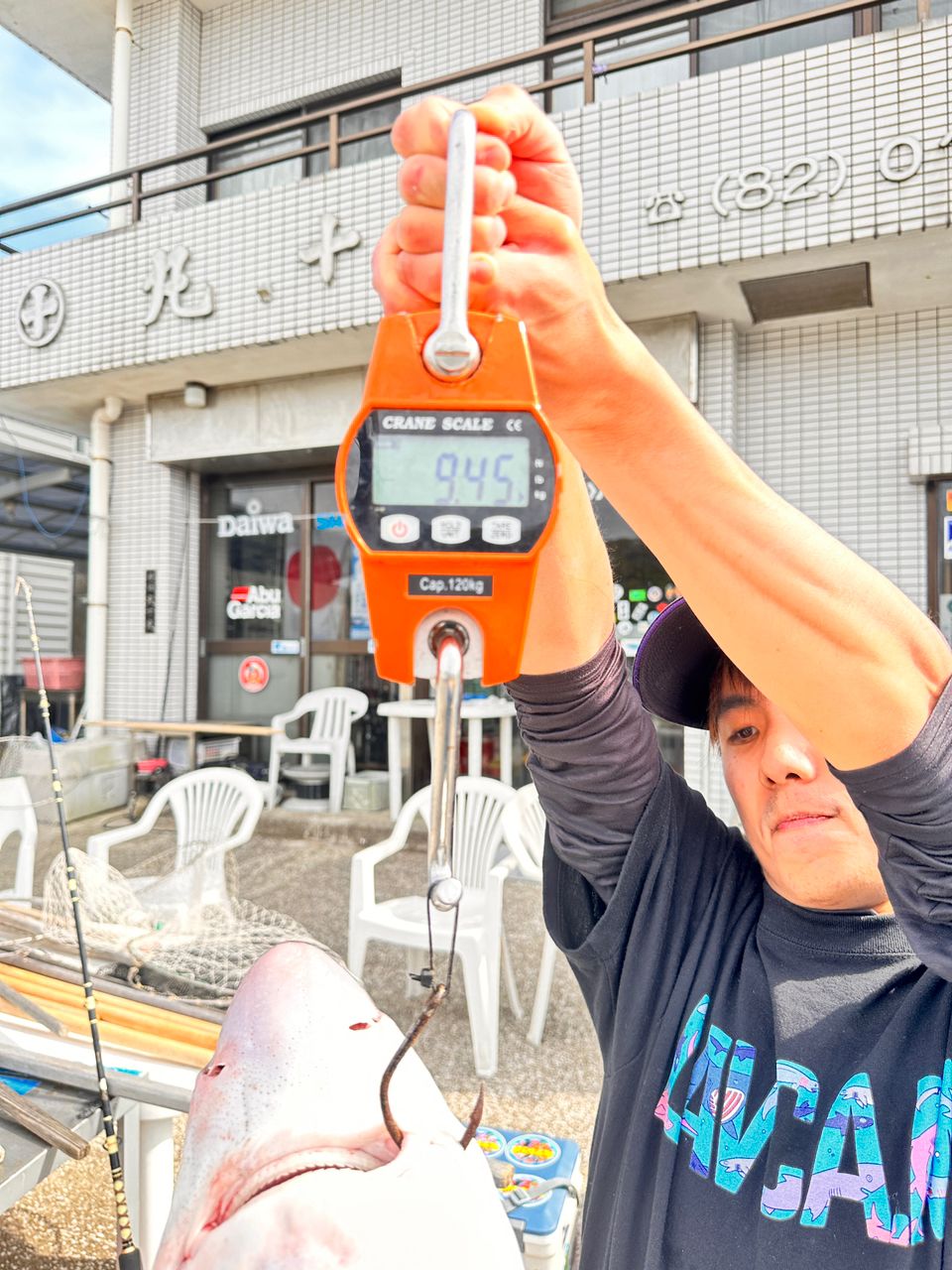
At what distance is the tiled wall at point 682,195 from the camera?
4.77 meters

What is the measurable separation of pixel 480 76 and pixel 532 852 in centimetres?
551

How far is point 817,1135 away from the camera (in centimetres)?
96

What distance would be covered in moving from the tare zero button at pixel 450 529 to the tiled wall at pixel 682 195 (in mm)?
5235

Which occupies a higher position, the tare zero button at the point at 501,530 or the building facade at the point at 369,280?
the building facade at the point at 369,280

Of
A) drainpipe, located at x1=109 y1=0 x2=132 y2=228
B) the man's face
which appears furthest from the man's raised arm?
drainpipe, located at x1=109 y1=0 x2=132 y2=228

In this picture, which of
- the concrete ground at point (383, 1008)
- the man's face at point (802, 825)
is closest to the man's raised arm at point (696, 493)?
the man's face at point (802, 825)

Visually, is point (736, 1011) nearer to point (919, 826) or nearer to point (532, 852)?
point (919, 826)

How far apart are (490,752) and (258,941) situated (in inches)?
174

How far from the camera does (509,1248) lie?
2.28 ft

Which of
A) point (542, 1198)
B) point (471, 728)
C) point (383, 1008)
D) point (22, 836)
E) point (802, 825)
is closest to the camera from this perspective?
point (802, 825)

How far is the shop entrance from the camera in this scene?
26.0 ft

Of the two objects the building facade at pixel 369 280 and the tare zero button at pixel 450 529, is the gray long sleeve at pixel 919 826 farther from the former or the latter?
the building facade at pixel 369 280

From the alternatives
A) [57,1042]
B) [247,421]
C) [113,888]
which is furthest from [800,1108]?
[247,421]

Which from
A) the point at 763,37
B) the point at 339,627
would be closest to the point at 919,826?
the point at 763,37
